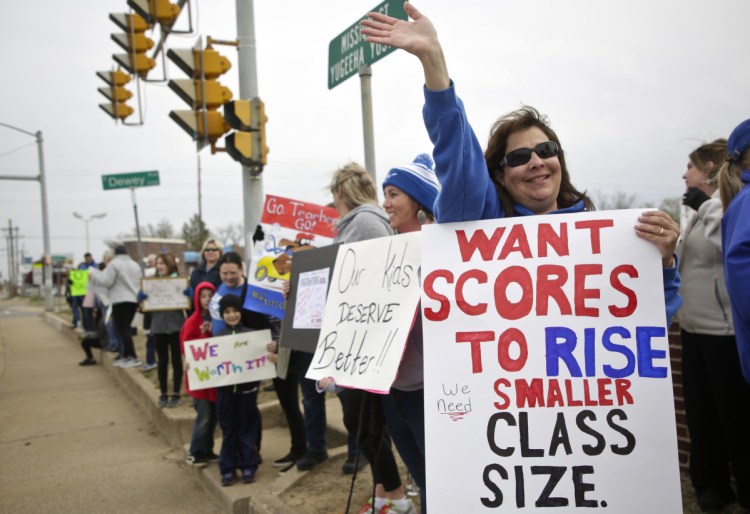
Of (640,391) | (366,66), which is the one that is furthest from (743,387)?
(366,66)

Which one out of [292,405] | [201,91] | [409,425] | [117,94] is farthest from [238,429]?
[117,94]

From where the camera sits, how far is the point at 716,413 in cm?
345

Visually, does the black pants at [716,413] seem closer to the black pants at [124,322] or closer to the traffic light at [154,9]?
the traffic light at [154,9]

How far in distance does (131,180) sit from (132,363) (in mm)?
3995

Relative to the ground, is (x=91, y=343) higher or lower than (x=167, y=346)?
lower

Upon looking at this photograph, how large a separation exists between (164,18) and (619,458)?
7.24 meters

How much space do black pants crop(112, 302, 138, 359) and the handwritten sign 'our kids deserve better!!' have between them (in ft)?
29.4

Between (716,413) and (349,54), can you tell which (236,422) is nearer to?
(349,54)

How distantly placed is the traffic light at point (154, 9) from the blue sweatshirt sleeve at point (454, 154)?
646 centimetres

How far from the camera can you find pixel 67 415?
7918 millimetres

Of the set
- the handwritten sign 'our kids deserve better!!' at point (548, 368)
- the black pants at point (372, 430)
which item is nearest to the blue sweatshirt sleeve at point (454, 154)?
the handwritten sign 'our kids deserve better!!' at point (548, 368)

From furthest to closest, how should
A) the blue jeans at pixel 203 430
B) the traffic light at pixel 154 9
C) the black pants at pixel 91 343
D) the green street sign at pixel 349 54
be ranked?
the black pants at pixel 91 343
the traffic light at pixel 154 9
the blue jeans at pixel 203 430
the green street sign at pixel 349 54

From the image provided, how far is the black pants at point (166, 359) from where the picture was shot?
23.0ft

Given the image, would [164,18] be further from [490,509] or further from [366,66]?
[490,509]
